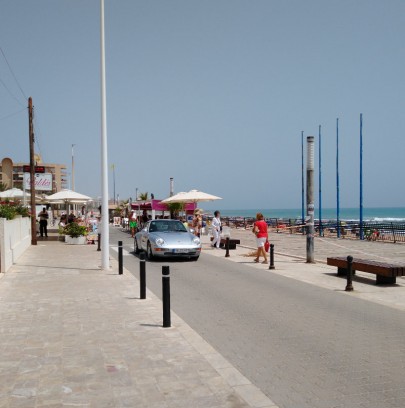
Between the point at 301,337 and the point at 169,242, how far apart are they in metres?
9.73

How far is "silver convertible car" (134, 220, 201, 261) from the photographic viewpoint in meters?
16.2

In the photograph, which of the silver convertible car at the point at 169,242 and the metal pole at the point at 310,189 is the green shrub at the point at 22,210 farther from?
the metal pole at the point at 310,189

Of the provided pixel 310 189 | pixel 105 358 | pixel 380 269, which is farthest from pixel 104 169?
pixel 105 358

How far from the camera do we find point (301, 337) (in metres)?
6.90

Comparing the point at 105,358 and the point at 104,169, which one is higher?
the point at 104,169

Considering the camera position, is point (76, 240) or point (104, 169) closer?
point (104, 169)

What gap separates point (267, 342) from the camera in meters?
6.66

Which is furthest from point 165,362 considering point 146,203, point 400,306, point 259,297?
point 146,203

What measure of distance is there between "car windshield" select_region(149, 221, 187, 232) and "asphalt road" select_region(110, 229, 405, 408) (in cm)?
561

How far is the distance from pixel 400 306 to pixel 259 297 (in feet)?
8.73

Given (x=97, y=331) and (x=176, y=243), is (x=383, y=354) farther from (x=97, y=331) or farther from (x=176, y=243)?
(x=176, y=243)

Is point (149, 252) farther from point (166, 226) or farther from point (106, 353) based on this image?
point (106, 353)

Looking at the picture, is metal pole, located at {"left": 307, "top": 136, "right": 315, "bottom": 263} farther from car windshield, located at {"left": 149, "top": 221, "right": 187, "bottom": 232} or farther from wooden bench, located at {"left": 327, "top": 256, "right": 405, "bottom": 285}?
car windshield, located at {"left": 149, "top": 221, "right": 187, "bottom": 232}

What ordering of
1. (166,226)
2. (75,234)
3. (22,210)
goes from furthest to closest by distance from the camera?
(75,234) < (22,210) < (166,226)
